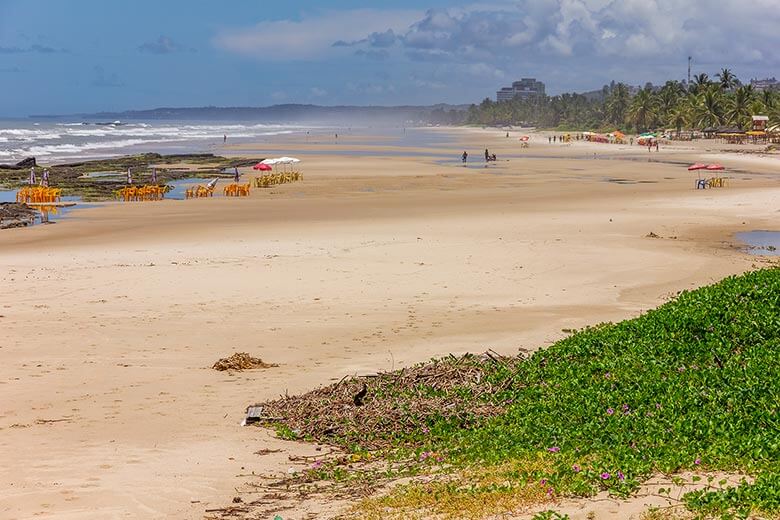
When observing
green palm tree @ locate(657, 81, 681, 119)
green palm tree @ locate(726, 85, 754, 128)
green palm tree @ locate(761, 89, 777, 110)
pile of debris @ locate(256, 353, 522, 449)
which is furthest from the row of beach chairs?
green palm tree @ locate(657, 81, 681, 119)

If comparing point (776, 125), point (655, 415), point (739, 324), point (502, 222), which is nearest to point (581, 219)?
point (502, 222)

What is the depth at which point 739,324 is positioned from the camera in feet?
37.4

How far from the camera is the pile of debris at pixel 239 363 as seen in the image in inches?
546

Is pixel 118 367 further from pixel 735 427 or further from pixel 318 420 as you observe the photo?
pixel 735 427

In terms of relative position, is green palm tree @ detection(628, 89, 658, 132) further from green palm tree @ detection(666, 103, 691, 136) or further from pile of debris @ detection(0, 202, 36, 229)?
pile of debris @ detection(0, 202, 36, 229)

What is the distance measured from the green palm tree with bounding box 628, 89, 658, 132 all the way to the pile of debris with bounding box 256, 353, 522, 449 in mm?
133040

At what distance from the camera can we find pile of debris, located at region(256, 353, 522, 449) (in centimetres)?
1026

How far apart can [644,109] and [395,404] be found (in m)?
135

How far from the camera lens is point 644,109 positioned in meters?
138

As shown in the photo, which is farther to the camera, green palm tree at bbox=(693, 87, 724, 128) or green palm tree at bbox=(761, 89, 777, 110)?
green palm tree at bbox=(693, 87, 724, 128)

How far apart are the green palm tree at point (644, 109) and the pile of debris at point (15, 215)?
11382 cm

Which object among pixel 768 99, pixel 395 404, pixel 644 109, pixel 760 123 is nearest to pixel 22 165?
pixel 395 404

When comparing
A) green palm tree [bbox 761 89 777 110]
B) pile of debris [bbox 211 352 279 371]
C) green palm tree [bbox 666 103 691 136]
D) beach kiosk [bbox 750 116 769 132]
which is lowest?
pile of debris [bbox 211 352 279 371]

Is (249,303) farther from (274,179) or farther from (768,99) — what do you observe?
(768,99)
